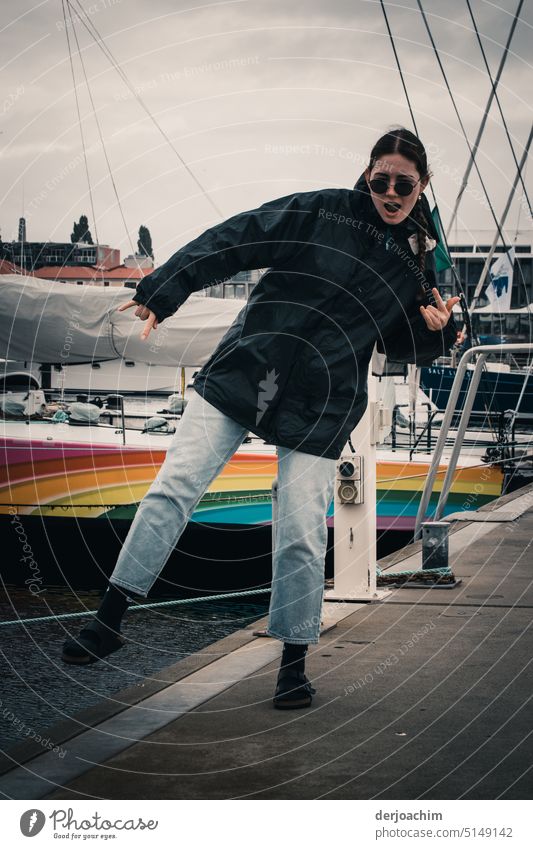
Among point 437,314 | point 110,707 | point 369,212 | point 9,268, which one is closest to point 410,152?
point 369,212

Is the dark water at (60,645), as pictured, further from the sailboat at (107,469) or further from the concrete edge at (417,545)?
the concrete edge at (417,545)

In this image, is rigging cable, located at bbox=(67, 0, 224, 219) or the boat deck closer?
the boat deck

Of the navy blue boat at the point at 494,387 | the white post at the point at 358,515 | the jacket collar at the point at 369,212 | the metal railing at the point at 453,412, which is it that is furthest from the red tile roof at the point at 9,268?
the jacket collar at the point at 369,212

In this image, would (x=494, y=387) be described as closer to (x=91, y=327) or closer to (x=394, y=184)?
(x=91, y=327)

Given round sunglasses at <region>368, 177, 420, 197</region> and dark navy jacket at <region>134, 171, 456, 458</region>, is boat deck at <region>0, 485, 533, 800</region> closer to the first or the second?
dark navy jacket at <region>134, 171, 456, 458</region>

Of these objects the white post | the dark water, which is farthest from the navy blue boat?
the white post

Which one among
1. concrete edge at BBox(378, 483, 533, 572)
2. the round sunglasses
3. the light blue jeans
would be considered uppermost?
the round sunglasses

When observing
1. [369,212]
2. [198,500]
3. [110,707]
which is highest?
[369,212]

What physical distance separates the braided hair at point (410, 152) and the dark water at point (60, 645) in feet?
9.99

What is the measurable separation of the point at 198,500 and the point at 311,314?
2.26 feet

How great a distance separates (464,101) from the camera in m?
10.3

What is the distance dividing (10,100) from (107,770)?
303 cm

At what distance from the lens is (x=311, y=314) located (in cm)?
346

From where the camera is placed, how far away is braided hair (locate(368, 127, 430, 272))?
345cm
